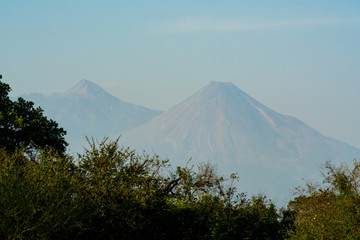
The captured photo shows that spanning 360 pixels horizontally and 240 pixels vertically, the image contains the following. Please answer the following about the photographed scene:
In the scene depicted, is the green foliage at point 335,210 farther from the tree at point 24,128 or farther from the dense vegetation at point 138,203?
the tree at point 24,128

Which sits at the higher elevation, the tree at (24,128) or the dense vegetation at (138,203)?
the tree at (24,128)

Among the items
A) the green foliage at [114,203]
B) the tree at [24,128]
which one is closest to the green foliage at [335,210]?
the green foliage at [114,203]

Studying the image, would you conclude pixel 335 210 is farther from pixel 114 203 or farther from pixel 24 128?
pixel 24 128

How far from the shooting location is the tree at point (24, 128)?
46.1 m

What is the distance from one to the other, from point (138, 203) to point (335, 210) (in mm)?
10007

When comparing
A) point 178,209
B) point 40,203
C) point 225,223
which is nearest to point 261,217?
point 225,223

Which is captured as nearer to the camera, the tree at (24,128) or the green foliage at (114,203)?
the green foliage at (114,203)

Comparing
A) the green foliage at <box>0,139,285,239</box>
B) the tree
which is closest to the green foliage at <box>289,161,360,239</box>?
the green foliage at <box>0,139,285,239</box>

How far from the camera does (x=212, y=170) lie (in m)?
42.0

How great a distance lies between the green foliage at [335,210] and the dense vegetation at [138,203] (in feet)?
0.14

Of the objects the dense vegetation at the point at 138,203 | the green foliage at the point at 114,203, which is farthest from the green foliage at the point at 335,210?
the green foliage at the point at 114,203

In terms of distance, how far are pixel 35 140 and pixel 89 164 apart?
19.4m

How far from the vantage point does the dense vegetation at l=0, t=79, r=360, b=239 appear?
943 inches

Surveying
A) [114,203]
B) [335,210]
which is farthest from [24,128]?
[335,210]
